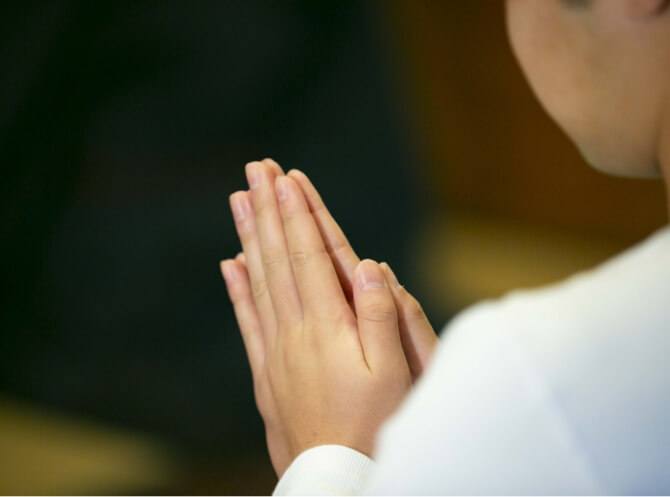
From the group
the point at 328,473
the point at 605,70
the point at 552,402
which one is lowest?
the point at 328,473

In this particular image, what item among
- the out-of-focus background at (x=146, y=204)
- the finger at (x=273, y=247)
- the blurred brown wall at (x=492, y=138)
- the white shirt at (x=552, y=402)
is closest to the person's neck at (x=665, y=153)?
the white shirt at (x=552, y=402)

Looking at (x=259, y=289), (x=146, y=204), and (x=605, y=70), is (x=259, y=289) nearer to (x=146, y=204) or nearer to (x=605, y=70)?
(x=605, y=70)

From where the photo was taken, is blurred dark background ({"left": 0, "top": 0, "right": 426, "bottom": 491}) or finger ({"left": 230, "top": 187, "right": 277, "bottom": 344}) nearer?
finger ({"left": 230, "top": 187, "right": 277, "bottom": 344})

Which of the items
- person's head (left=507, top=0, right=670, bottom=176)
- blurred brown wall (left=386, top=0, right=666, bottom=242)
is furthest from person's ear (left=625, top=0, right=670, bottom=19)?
blurred brown wall (left=386, top=0, right=666, bottom=242)

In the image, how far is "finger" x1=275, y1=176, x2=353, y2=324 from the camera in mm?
646

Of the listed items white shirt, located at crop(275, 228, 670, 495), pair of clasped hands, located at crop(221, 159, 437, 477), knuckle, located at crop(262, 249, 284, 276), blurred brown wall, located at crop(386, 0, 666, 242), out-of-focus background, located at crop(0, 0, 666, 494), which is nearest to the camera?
white shirt, located at crop(275, 228, 670, 495)

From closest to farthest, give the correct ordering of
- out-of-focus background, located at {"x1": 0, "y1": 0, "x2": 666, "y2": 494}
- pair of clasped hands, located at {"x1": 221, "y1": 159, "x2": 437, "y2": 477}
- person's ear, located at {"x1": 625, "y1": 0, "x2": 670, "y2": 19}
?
person's ear, located at {"x1": 625, "y1": 0, "x2": 670, "y2": 19} → pair of clasped hands, located at {"x1": 221, "y1": 159, "x2": 437, "y2": 477} → out-of-focus background, located at {"x1": 0, "y1": 0, "x2": 666, "y2": 494}

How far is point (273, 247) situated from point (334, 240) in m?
0.05

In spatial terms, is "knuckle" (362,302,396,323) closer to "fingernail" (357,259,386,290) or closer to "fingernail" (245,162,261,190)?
"fingernail" (357,259,386,290)

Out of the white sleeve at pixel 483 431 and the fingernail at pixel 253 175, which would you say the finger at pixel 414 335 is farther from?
the white sleeve at pixel 483 431

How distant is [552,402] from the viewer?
Result: 349 millimetres

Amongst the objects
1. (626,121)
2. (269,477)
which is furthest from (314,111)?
(626,121)

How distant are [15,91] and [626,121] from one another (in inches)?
60.8

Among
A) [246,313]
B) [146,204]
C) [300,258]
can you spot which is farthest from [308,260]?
[146,204]
